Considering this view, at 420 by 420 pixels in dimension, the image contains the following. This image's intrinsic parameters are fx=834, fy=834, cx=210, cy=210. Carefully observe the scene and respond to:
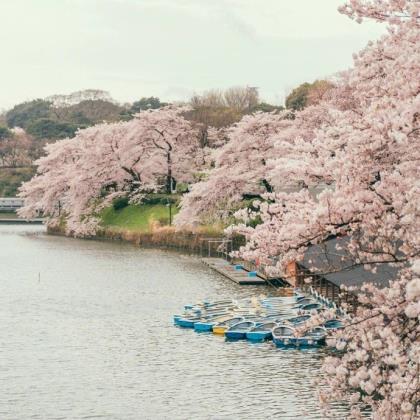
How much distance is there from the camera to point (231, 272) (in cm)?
6062

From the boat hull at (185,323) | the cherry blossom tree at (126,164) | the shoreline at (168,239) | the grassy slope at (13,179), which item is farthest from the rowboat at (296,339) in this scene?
the grassy slope at (13,179)

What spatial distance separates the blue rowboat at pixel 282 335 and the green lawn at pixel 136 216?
51.6m

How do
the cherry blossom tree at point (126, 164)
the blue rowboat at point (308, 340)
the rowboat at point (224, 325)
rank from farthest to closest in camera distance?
1. the cherry blossom tree at point (126, 164)
2. the rowboat at point (224, 325)
3. the blue rowboat at point (308, 340)

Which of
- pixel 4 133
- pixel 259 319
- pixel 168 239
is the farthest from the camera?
pixel 4 133

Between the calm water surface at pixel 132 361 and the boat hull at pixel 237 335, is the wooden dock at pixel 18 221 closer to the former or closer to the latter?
the calm water surface at pixel 132 361

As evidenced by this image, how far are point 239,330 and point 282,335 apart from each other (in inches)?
101

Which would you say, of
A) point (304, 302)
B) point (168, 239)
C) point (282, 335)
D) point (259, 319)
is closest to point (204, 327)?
point (259, 319)

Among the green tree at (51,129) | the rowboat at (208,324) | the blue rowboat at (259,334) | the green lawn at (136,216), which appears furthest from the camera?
the green tree at (51,129)

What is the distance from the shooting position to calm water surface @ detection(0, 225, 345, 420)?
2642 centimetres

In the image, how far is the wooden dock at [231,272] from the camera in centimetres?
5572

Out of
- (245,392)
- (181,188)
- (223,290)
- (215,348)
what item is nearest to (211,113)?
(181,188)

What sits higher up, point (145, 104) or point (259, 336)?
point (145, 104)

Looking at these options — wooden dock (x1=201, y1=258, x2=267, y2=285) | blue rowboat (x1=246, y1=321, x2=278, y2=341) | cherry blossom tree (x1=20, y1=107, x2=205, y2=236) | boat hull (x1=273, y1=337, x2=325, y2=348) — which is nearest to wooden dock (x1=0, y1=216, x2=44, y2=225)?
cherry blossom tree (x1=20, y1=107, x2=205, y2=236)

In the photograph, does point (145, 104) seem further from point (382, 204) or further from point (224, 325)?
point (382, 204)
